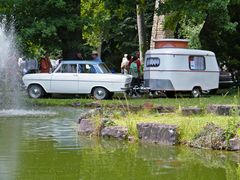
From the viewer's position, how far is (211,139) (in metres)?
11.9

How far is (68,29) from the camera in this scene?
28297 mm

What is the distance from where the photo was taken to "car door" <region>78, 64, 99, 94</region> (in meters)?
27.1

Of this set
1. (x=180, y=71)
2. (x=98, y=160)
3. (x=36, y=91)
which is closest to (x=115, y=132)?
(x=98, y=160)

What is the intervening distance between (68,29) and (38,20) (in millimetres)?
1545

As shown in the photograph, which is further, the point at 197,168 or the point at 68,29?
the point at 68,29

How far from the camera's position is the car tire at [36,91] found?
90.8ft

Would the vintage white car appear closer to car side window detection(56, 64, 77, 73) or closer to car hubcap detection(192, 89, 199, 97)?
car side window detection(56, 64, 77, 73)

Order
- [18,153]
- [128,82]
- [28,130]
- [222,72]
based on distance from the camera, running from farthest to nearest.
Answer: [222,72]
[128,82]
[28,130]
[18,153]

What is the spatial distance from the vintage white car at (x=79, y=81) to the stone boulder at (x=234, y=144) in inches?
600

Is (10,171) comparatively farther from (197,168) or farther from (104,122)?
(104,122)

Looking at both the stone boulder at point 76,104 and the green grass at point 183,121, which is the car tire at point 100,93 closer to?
the stone boulder at point 76,104

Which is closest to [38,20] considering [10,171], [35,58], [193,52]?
[35,58]

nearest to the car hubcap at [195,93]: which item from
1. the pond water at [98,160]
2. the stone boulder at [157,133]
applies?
the pond water at [98,160]

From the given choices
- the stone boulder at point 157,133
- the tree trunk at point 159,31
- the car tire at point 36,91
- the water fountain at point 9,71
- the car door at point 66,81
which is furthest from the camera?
the tree trunk at point 159,31
